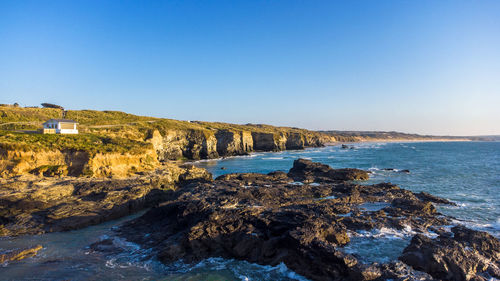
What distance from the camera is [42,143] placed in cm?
2530

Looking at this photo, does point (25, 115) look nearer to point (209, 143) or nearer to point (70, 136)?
point (70, 136)

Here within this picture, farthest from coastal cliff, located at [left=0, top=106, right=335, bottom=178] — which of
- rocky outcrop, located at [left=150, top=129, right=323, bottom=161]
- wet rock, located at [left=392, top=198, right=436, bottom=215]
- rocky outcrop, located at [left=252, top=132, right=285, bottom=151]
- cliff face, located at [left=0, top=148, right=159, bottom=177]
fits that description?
rocky outcrop, located at [left=252, top=132, right=285, bottom=151]

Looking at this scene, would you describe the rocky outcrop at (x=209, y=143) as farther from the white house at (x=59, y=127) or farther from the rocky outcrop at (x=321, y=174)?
the rocky outcrop at (x=321, y=174)

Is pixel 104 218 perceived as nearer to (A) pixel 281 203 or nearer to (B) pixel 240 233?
(B) pixel 240 233

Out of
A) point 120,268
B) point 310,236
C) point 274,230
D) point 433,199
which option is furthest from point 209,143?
point 310,236

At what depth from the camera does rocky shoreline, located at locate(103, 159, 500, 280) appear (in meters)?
9.89

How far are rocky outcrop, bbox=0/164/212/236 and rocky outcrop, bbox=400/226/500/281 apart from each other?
1770 centimetres

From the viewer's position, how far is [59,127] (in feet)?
111

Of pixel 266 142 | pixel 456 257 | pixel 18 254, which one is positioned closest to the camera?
pixel 456 257

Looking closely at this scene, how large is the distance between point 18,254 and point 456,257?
19035mm

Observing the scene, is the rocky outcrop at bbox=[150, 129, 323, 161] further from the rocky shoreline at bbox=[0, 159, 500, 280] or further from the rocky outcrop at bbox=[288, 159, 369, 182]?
the rocky shoreline at bbox=[0, 159, 500, 280]

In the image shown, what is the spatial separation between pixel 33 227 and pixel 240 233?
42.6 feet

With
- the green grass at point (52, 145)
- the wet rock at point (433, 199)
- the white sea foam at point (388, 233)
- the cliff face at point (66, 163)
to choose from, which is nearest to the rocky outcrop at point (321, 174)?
the wet rock at point (433, 199)

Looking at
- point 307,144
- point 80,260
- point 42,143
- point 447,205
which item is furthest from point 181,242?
point 307,144
